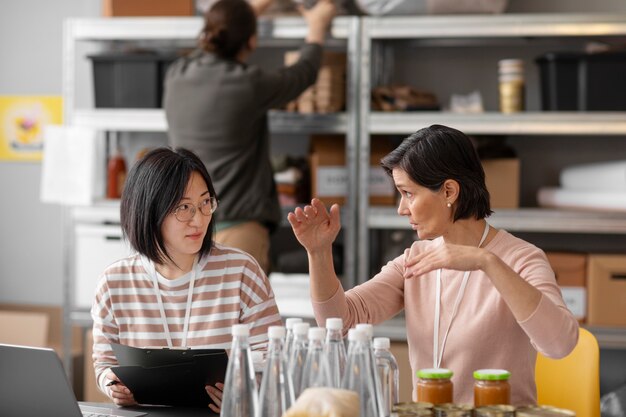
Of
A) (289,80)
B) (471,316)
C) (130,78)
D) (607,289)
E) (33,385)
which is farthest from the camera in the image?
(130,78)

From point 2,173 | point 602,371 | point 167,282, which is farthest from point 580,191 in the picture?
point 2,173

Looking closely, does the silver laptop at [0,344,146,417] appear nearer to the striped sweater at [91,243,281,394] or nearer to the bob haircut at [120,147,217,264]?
the striped sweater at [91,243,281,394]

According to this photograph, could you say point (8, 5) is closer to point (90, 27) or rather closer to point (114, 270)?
point (90, 27)

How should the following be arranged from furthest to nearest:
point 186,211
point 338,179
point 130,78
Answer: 1. point 130,78
2. point 338,179
3. point 186,211

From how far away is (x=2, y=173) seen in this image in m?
4.59

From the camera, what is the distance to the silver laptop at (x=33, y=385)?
1.63m

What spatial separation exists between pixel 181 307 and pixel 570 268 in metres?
2.01

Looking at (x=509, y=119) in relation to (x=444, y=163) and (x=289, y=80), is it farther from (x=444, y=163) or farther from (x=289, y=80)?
(x=444, y=163)

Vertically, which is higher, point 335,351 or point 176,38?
point 176,38

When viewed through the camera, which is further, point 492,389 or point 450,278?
point 450,278

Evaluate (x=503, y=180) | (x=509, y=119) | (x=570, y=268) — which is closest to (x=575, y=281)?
(x=570, y=268)

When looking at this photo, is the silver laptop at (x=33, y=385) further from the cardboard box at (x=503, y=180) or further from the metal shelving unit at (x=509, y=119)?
the cardboard box at (x=503, y=180)

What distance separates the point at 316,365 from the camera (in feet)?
4.83

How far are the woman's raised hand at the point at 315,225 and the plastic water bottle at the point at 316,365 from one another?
0.44 meters
